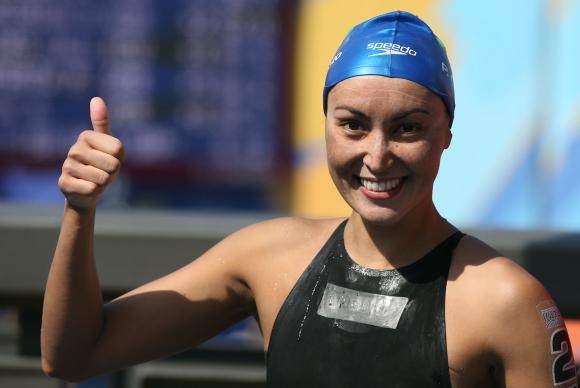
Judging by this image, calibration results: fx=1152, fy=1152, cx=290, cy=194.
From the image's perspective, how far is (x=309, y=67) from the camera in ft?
23.6

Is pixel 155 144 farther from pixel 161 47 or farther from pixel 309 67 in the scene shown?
pixel 309 67

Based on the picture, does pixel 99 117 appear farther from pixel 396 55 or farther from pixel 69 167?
pixel 396 55

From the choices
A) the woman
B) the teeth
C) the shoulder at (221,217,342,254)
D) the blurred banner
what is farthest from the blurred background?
the teeth

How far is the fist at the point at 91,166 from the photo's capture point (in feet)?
7.51

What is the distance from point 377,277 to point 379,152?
0.94ft

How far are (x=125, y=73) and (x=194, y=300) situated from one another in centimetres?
481

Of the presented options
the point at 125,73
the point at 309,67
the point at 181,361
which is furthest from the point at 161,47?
the point at 181,361

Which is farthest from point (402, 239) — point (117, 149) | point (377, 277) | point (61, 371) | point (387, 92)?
point (61, 371)

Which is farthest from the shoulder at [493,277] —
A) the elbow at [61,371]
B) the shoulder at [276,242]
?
the elbow at [61,371]

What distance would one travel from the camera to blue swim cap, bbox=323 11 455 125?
2240mm

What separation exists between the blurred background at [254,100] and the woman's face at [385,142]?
15.3 feet

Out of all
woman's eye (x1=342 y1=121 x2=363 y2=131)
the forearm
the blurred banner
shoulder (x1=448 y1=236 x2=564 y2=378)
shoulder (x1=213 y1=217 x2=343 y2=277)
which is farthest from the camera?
the blurred banner

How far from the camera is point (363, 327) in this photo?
231 cm

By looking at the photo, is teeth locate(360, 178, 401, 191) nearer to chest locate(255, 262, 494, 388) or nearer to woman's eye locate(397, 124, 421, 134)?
woman's eye locate(397, 124, 421, 134)
